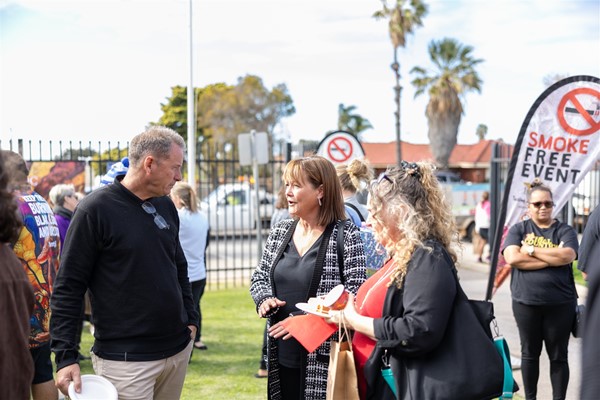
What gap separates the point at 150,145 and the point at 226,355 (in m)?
4.61

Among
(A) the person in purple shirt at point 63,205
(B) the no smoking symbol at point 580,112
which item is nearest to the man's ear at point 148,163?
(A) the person in purple shirt at point 63,205

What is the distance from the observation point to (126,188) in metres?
3.25

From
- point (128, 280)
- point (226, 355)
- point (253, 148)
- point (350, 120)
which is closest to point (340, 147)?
point (253, 148)

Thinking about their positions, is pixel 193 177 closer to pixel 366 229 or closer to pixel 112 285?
pixel 366 229

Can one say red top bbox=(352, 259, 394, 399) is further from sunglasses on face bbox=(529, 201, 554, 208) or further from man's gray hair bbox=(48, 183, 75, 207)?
man's gray hair bbox=(48, 183, 75, 207)

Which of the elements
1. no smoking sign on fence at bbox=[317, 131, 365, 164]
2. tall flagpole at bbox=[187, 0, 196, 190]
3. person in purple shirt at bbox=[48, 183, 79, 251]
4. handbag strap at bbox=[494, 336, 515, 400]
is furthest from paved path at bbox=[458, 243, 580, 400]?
tall flagpole at bbox=[187, 0, 196, 190]

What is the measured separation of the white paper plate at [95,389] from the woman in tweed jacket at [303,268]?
2.95 ft

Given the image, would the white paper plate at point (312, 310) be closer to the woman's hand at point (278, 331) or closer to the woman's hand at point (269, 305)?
the woman's hand at point (278, 331)

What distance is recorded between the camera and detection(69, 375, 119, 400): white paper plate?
2.86 metres

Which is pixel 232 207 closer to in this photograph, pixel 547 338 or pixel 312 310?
pixel 547 338

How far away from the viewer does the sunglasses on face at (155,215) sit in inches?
129

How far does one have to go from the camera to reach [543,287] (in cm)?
512

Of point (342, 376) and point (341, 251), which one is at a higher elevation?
point (341, 251)

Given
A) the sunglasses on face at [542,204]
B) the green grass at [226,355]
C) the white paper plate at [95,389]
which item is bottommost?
the green grass at [226,355]
